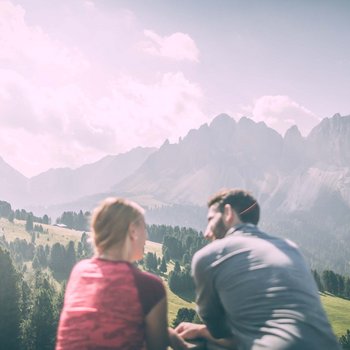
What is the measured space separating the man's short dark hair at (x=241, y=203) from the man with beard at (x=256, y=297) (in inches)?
10.7

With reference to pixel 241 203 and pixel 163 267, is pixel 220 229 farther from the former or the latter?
pixel 163 267

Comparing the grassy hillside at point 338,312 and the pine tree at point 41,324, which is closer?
the pine tree at point 41,324

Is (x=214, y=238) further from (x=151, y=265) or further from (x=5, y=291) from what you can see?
(x=151, y=265)

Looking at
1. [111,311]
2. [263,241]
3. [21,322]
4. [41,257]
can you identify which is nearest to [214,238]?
[263,241]

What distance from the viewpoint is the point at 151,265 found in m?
166

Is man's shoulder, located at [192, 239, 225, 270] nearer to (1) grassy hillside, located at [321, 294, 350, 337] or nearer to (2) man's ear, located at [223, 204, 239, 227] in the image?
(2) man's ear, located at [223, 204, 239, 227]

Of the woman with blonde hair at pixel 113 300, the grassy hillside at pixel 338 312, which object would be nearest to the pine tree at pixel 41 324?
the grassy hillside at pixel 338 312

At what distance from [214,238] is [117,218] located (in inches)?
83.8

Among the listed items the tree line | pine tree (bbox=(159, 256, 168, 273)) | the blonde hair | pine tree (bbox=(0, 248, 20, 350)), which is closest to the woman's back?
the blonde hair

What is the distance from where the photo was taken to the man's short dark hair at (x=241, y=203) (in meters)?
6.91

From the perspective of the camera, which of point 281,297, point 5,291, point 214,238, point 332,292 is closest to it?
point 281,297

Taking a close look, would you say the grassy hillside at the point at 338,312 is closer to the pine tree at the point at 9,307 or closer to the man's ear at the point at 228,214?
the pine tree at the point at 9,307

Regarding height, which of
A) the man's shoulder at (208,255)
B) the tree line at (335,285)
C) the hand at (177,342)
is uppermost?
the man's shoulder at (208,255)

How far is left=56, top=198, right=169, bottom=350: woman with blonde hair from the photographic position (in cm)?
525
